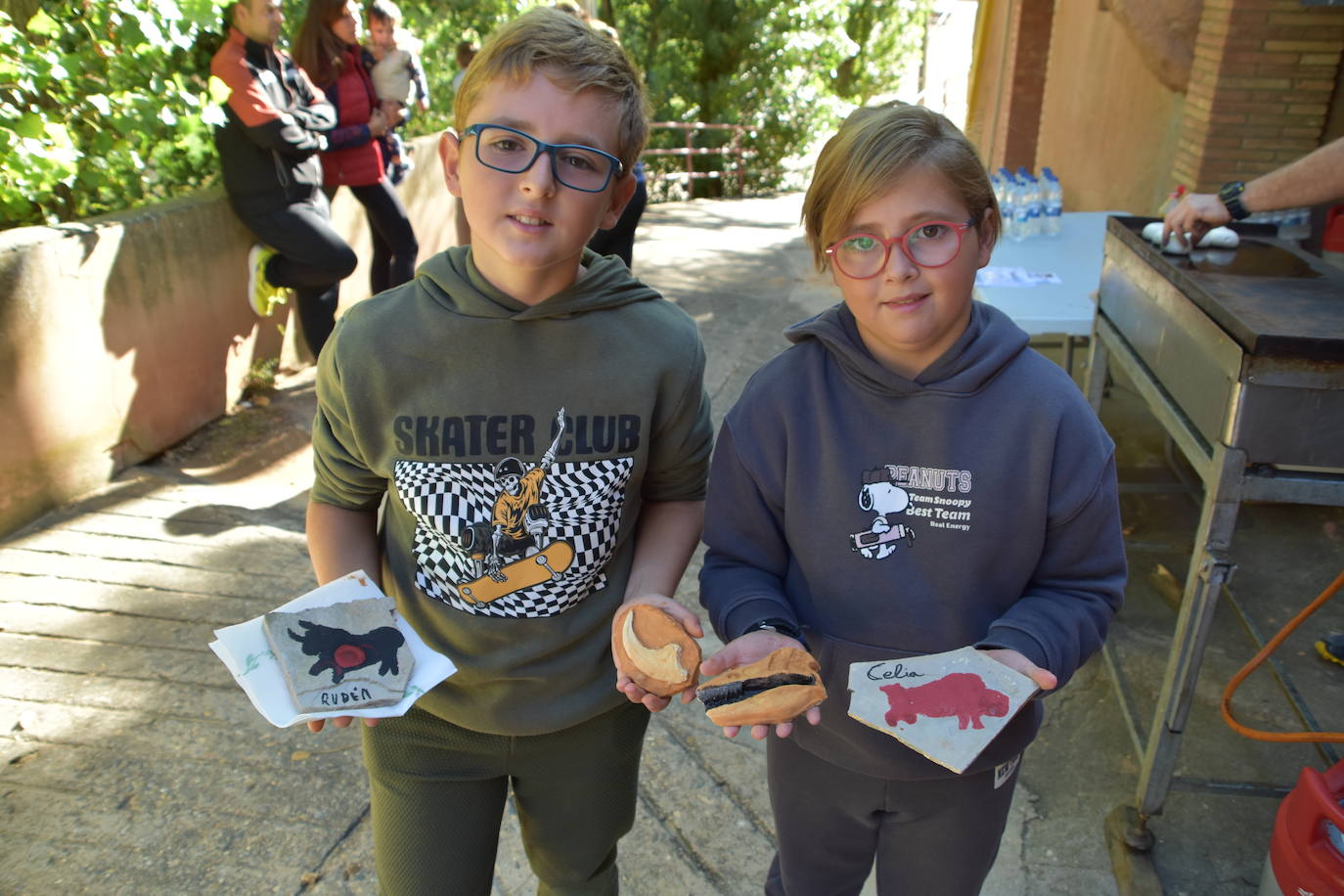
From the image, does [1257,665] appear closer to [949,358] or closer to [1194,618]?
[1194,618]

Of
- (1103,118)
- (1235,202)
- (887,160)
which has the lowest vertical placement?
(1103,118)

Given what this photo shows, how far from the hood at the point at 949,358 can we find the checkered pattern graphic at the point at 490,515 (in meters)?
0.39

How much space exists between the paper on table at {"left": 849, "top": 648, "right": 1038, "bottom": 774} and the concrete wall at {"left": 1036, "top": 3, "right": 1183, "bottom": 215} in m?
6.16

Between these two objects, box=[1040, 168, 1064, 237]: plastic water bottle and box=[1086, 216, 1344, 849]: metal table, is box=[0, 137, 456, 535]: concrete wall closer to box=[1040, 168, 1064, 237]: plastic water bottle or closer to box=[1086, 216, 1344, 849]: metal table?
box=[1086, 216, 1344, 849]: metal table

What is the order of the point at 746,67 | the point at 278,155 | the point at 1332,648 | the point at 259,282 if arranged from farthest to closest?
the point at 746,67, the point at 259,282, the point at 278,155, the point at 1332,648

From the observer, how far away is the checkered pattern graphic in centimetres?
160

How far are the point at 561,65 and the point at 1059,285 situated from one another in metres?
3.48

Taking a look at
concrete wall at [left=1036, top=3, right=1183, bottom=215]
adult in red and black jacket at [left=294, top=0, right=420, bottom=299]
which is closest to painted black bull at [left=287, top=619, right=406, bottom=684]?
adult in red and black jacket at [left=294, top=0, right=420, bottom=299]

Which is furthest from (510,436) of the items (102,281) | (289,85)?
(289,85)

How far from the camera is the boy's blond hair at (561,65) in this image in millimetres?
1522

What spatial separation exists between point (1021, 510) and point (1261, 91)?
5090 mm

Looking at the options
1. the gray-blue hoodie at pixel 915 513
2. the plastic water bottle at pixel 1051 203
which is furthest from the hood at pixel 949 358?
the plastic water bottle at pixel 1051 203

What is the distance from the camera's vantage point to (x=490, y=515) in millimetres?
1599

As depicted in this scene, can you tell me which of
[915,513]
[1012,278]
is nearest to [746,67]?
[1012,278]
